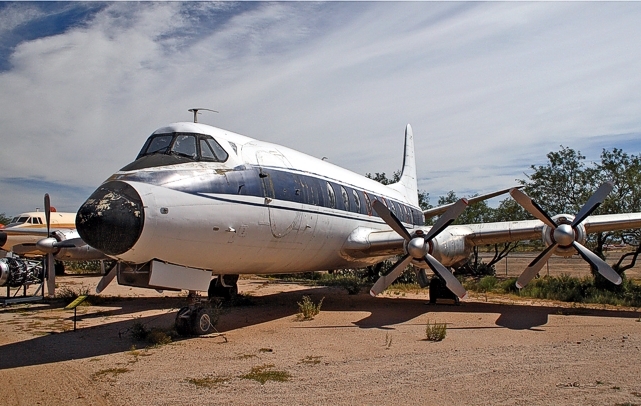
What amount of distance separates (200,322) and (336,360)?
3339mm

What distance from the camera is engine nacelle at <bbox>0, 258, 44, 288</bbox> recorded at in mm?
14797

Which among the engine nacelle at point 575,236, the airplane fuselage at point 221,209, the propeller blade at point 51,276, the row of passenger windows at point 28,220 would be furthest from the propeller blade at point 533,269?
the row of passenger windows at point 28,220

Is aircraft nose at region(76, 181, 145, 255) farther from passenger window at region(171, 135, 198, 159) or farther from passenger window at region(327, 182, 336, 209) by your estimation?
passenger window at region(327, 182, 336, 209)

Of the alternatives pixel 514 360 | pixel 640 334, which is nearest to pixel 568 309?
pixel 640 334

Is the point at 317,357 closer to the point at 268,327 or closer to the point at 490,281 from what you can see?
the point at 268,327

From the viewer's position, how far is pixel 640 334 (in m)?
9.93

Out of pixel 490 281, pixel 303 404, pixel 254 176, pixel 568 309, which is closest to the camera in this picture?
pixel 303 404

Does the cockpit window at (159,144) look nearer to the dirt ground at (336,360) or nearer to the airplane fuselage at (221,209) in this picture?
the airplane fuselage at (221,209)

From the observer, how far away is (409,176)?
26.3m

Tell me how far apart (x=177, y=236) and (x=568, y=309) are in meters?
11.2

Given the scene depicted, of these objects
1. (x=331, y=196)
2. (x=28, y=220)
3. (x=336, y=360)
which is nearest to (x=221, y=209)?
(x=336, y=360)

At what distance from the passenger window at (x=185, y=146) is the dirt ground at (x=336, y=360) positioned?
357cm

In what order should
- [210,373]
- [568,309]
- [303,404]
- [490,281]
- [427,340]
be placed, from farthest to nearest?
[490,281] < [568,309] < [427,340] < [210,373] < [303,404]

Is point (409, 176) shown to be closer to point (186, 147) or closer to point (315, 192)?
point (315, 192)
